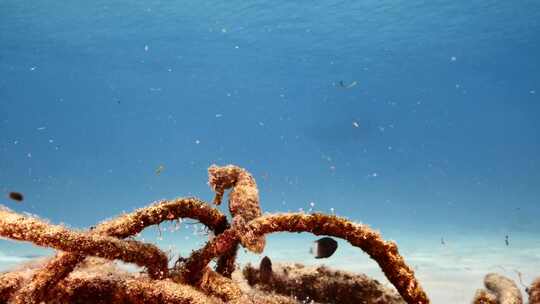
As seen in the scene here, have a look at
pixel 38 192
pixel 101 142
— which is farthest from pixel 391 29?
pixel 101 142

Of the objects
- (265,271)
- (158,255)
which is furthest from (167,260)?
(265,271)

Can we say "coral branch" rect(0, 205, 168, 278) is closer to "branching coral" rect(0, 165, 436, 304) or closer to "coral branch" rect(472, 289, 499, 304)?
"branching coral" rect(0, 165, 436, 304)

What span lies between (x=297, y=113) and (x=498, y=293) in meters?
119

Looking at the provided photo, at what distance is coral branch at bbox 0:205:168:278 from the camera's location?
92.3 inches

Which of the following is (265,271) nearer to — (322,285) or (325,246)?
(322,285)

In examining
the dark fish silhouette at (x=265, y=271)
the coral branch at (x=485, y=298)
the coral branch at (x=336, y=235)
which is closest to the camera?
the coral branch at (x=336, y=235)

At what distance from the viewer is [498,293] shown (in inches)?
131

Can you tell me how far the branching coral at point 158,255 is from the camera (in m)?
2.41

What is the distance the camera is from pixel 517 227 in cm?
4284

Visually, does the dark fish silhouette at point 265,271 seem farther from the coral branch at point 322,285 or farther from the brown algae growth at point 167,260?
the brown algae growth at point 167,260

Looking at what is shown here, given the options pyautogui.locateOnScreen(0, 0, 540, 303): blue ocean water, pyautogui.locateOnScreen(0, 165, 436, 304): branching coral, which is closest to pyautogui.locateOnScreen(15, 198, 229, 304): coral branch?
Answer: pyautogui.locateOnScreen(0, 165, 436, 304): branching coral

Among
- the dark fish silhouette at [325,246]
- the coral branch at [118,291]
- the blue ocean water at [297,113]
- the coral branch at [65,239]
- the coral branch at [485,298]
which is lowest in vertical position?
the coral branch at [118,291]

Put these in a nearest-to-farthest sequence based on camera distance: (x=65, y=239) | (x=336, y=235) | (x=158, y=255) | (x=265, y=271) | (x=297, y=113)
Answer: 1. (x=65, y=239)
2. (x=158, y=255)
3. (x=336, y=235)
4. (x=265, y=271)
5. (x=297, y=113)

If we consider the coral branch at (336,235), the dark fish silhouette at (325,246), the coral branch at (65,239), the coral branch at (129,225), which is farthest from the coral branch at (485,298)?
the dark fish silhouette at (325,246)
